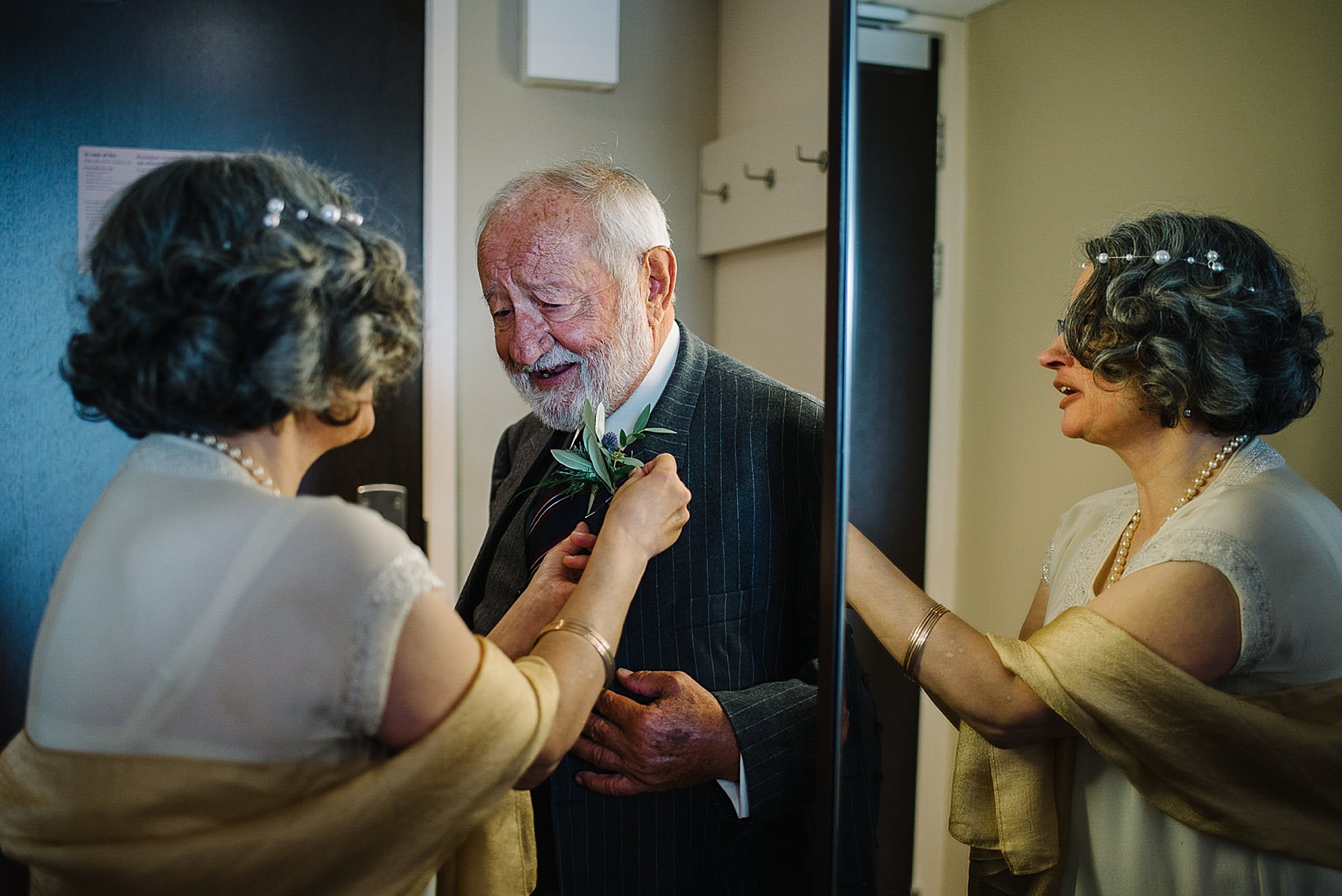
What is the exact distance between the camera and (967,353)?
90 centimetres

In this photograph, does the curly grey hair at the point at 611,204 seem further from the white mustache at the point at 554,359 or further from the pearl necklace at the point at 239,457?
the pearl necklace at the point at 239,457

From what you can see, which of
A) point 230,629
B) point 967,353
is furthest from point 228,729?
point 967,353

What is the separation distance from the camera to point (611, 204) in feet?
3.12

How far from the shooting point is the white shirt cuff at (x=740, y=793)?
3.14 ft

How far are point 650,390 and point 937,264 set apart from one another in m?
0.33

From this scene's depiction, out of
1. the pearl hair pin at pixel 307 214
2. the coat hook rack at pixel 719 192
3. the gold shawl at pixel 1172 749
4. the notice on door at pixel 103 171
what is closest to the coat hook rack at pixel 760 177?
the coat hook rack at pixel 719 192

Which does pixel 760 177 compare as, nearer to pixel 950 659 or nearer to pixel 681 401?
pixel 681 401

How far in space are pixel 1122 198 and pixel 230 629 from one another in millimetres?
814

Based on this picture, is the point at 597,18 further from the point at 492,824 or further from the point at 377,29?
the point at 492,824

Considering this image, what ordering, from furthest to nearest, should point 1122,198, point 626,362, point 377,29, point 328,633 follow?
point 377,29
point 626,362
point 1122,198
point 328,633

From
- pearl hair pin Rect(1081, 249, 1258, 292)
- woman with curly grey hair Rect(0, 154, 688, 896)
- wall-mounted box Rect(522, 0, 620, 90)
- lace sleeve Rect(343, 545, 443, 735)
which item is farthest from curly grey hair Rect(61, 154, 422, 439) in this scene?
pearl hair pin Rect(1081, 249, 1258, 292)

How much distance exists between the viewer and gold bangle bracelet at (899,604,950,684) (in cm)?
91

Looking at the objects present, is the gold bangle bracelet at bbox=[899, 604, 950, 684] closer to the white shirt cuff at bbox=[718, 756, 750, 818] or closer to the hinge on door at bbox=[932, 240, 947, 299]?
the white shirt cuff at bbox=[718, 756, 750, 818]

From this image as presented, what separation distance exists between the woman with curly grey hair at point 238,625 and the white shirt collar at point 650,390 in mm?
324
